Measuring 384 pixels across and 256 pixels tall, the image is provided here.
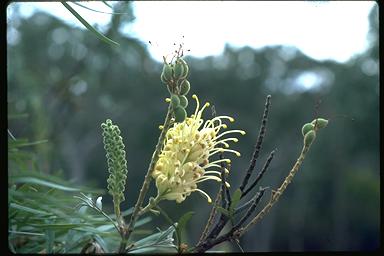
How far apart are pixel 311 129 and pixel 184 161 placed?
12 cm

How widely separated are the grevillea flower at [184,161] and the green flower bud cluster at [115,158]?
30 mm

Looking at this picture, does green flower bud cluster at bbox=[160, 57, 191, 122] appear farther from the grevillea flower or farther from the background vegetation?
the background vegetation

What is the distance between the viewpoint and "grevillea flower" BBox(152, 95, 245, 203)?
512mm

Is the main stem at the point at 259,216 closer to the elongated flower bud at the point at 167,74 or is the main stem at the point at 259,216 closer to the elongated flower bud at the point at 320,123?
the elongated flower bud at the point at 320,123

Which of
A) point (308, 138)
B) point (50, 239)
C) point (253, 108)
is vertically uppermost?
point (253, 108)

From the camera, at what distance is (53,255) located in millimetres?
552

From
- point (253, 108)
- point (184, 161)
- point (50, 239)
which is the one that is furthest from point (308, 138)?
point (253, 108)

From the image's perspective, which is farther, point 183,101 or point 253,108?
point 253,108

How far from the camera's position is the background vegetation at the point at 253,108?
1.36m

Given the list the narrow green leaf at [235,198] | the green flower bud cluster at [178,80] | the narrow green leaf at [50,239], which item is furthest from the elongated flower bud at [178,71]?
the narrow green leaf at [50,239]

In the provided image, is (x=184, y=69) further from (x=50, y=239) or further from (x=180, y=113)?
(x=50, y=239)

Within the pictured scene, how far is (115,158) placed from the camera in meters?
0.50

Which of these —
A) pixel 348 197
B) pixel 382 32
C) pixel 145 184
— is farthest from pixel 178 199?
pixel 348 197

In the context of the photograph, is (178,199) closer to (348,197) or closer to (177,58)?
(177,58)
